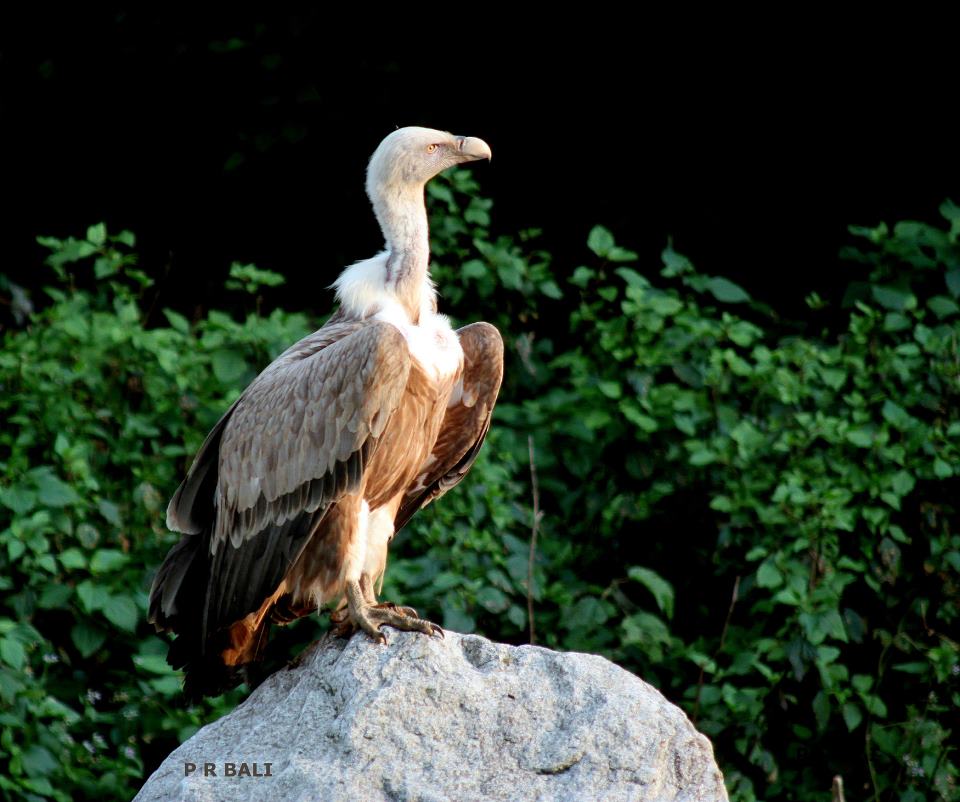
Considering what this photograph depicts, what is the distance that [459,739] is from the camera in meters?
3.54

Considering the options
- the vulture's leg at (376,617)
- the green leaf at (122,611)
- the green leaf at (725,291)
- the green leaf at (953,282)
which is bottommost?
the green leaf at (122,611)

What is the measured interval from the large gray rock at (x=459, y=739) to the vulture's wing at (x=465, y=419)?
3.41 ft

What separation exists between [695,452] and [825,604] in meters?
0.80

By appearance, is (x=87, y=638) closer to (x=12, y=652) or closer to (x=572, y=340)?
(x=12, y=652)

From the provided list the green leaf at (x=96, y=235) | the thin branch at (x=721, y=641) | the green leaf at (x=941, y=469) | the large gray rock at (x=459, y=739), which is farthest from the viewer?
the green leaf at (x=96, y=235)

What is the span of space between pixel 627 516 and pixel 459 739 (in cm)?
303

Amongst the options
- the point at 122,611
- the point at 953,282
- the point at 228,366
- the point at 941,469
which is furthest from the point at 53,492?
the point at 953,282

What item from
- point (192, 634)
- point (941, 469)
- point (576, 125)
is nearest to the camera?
point (192, 634)

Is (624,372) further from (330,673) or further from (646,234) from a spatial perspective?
(330,673)

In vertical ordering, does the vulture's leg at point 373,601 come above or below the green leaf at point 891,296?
above

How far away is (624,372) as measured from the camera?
658cm

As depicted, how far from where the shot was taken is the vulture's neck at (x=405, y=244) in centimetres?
448

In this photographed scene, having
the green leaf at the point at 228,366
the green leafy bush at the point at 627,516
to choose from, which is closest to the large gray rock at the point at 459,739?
the green leafy bush at the point at 627,516

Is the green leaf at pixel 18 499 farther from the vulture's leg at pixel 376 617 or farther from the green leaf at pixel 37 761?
the vulture's leg at pixel 376 617
